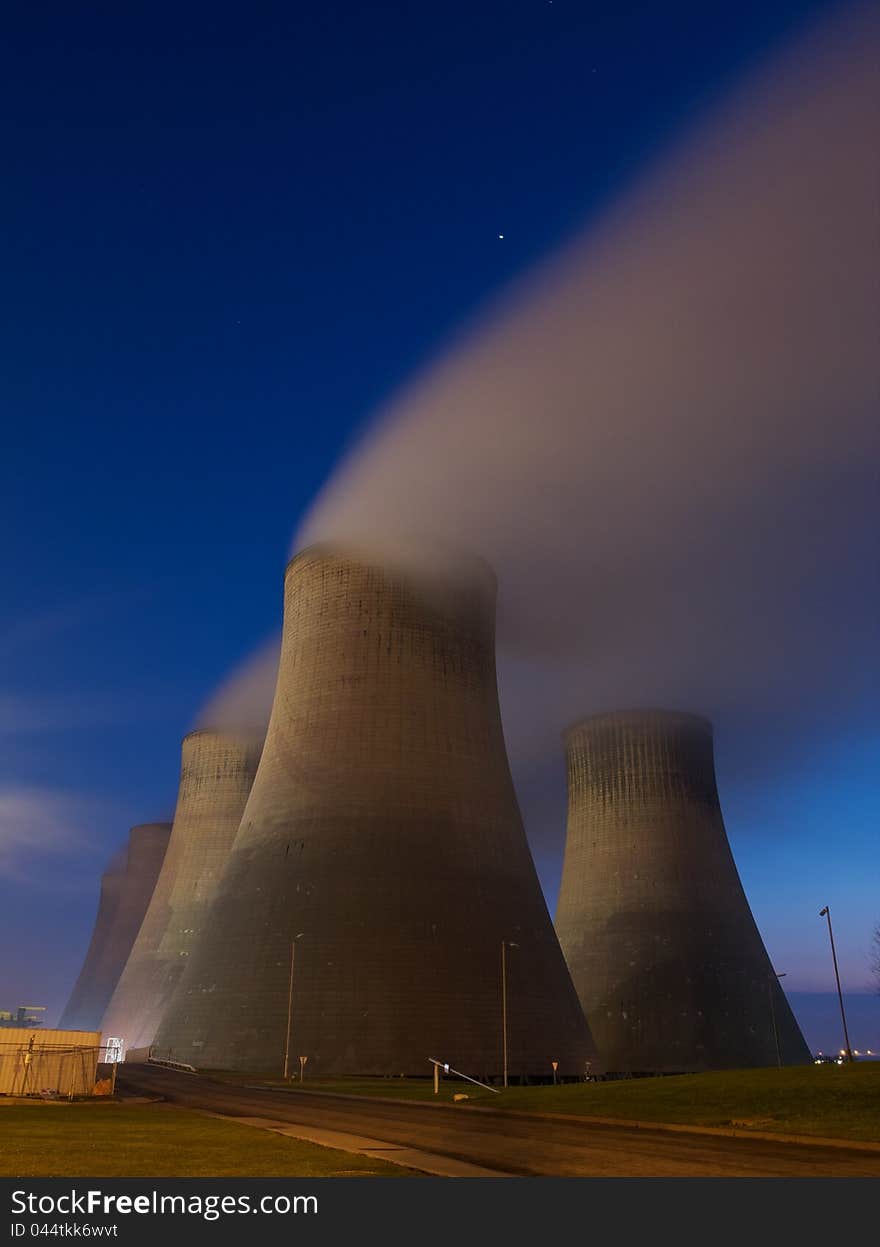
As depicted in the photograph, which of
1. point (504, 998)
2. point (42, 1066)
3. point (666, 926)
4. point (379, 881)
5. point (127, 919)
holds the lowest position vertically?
point (42, 1066)

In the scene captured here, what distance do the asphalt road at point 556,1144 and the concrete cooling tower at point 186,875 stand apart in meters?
30.6

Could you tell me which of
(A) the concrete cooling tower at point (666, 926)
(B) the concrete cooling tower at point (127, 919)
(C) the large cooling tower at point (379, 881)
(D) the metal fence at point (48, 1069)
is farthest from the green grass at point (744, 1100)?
(B) the concrete cooling tower at point (127, 919)

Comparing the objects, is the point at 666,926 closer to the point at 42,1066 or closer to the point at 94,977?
the point at 42,1066

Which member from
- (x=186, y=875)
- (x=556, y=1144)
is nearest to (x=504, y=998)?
(x=556, y=1144)

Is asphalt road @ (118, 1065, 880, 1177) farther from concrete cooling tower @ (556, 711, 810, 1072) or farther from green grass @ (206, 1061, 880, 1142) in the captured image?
concrete cooling tower @ (556, 711, 810, 1072)

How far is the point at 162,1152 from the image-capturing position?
9.36 m

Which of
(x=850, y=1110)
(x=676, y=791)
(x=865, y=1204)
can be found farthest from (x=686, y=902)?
(x=865, y=1204)

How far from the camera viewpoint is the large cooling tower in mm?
29297

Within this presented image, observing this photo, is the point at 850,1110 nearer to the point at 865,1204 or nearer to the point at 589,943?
the point at 865,1204

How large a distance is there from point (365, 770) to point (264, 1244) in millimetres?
26465

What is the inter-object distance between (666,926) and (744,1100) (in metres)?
31.3

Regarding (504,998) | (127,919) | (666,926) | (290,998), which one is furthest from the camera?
(127,919)

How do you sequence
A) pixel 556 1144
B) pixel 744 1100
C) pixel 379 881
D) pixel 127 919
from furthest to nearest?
pixel 127 919 < pixel 379 881 < pixel 744 1100 < pixel 556 1144

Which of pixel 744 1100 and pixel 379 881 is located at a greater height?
pixel 379 881
